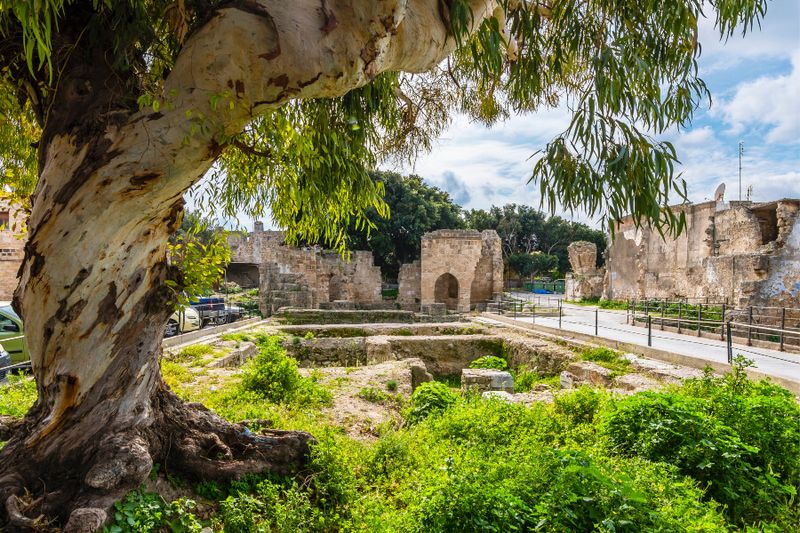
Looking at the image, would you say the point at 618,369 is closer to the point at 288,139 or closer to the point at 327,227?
the point at 327,227

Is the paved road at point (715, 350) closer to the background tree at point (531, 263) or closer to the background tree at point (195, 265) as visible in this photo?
the background tree at point (195, 265)

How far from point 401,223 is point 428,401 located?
27.7m

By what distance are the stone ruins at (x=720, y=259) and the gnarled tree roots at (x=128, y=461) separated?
9945 mm

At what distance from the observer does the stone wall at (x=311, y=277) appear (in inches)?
755

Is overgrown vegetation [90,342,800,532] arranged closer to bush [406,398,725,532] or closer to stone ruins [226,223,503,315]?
bush [406,398,725,532]

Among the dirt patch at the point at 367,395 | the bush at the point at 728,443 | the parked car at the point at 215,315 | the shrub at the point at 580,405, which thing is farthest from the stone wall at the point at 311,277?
the bush at the point at 728,443

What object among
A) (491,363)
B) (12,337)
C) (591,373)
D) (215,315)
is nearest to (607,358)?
(591,373)

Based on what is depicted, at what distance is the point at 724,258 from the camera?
1666cm

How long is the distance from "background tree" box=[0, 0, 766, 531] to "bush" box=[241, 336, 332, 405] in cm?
238

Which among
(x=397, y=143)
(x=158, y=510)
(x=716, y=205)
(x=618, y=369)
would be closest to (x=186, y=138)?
(x=158, y=510)

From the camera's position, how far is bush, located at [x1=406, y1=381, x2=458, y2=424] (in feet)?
20.0

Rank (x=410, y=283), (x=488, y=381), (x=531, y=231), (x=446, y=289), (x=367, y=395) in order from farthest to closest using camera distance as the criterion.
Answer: (x=531, y=231)
(x=446, y=289)
(x=410, y=283)
(x=488, y=381)
(x=367, y=395)

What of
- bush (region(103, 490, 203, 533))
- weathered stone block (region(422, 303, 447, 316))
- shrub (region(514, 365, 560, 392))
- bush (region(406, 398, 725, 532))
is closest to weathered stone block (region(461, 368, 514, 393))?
shrub (region(514, 365, 560, 392))

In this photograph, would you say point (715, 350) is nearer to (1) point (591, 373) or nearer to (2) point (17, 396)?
(1) point (591, 373)
